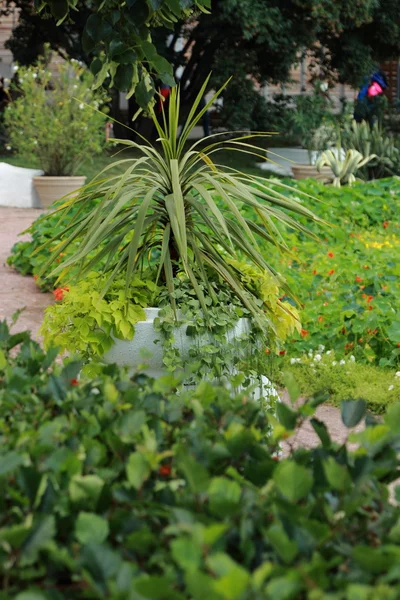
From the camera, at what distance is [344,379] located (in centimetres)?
465

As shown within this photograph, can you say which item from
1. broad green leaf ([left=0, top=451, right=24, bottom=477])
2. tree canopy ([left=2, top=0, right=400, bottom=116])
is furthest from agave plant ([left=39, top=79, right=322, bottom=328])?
tree canopy ([left=2, top=0, right=400, bottom=116])

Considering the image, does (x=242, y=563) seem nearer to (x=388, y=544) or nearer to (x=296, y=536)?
(x=296, y=536)

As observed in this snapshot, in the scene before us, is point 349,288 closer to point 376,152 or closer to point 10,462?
point 10,462

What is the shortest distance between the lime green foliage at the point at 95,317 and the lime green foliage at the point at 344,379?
1289 millimetres

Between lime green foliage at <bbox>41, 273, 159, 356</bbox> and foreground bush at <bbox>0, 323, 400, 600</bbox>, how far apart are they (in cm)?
170

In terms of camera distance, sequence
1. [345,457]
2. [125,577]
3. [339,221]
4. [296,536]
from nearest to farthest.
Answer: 1. [125,577]
2. [296,536]
3. [345,457]
4. [339,221]

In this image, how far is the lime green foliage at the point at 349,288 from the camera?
511cm

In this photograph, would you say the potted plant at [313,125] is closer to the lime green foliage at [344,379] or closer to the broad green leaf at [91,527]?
the lime green foliage at [344,379]

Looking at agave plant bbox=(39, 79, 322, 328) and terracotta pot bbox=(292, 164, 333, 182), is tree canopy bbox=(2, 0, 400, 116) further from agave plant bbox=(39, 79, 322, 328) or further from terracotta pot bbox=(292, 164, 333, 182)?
agave plant bbox=(39, 79, 322, 328)

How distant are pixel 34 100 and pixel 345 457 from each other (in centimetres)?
1081

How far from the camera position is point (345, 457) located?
1.51m

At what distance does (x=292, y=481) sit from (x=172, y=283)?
224 cm

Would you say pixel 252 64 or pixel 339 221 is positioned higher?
pixel 252 64

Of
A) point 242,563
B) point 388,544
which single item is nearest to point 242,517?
point 242,563
